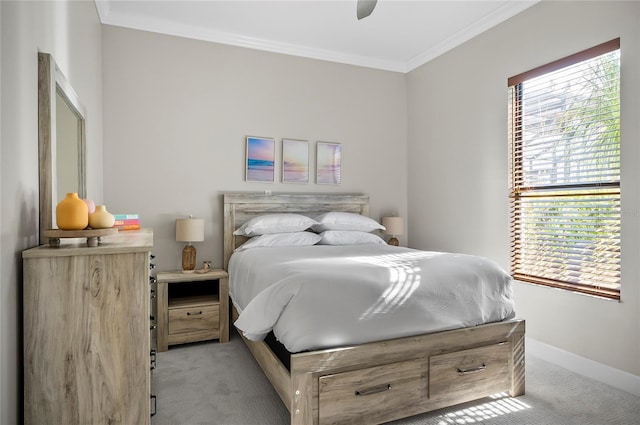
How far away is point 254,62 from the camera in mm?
3922

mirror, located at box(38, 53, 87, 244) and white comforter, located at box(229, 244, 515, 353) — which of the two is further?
white comforter, located at box(229, 244, 515, 353)

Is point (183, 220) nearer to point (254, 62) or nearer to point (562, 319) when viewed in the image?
point (254, 62)

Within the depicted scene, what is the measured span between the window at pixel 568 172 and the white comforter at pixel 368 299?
0.78 metres

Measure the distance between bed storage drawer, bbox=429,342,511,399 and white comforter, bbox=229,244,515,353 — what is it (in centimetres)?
16

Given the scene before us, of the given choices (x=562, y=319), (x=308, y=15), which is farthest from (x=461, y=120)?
(x=562, y=319)

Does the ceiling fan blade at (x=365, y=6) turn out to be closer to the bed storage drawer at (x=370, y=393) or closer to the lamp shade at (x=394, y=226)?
the bed storage drawer at (x=370, y=393)

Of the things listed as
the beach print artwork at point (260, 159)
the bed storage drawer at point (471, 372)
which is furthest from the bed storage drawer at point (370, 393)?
the beach print artwork at point (260, 159)

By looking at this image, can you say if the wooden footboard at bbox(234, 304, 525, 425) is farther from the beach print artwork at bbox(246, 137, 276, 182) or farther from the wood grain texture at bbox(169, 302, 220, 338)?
the beach print artwork at bbox(246, 137, 276, 182)

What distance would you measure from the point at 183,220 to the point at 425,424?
2.47 meters

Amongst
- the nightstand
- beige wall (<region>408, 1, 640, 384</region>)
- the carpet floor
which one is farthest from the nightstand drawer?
beige wall (<region>408, 1, 640, 384</region>)

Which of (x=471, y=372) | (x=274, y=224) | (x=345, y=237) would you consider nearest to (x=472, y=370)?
(x=471, y=372)

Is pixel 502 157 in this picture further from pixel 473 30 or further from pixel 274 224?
pixel 274 224

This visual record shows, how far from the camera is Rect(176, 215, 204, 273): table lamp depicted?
3357 millimetres

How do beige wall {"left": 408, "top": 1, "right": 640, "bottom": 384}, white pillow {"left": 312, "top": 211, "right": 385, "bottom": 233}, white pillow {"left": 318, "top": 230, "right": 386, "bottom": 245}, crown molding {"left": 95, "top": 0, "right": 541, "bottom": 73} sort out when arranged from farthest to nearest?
white pillow {"left": 312, "top": 211, "right": 385, "bottom": 233} < white pillow {"left": 318, "top": 230, "right": 386, "bottom": 245} < crown molding {"left": 95, "top": 0, "right": 541, "bottom": 73} < beige wall {"left": 408, "top": 1, "right": 640, "bottom": 384}
